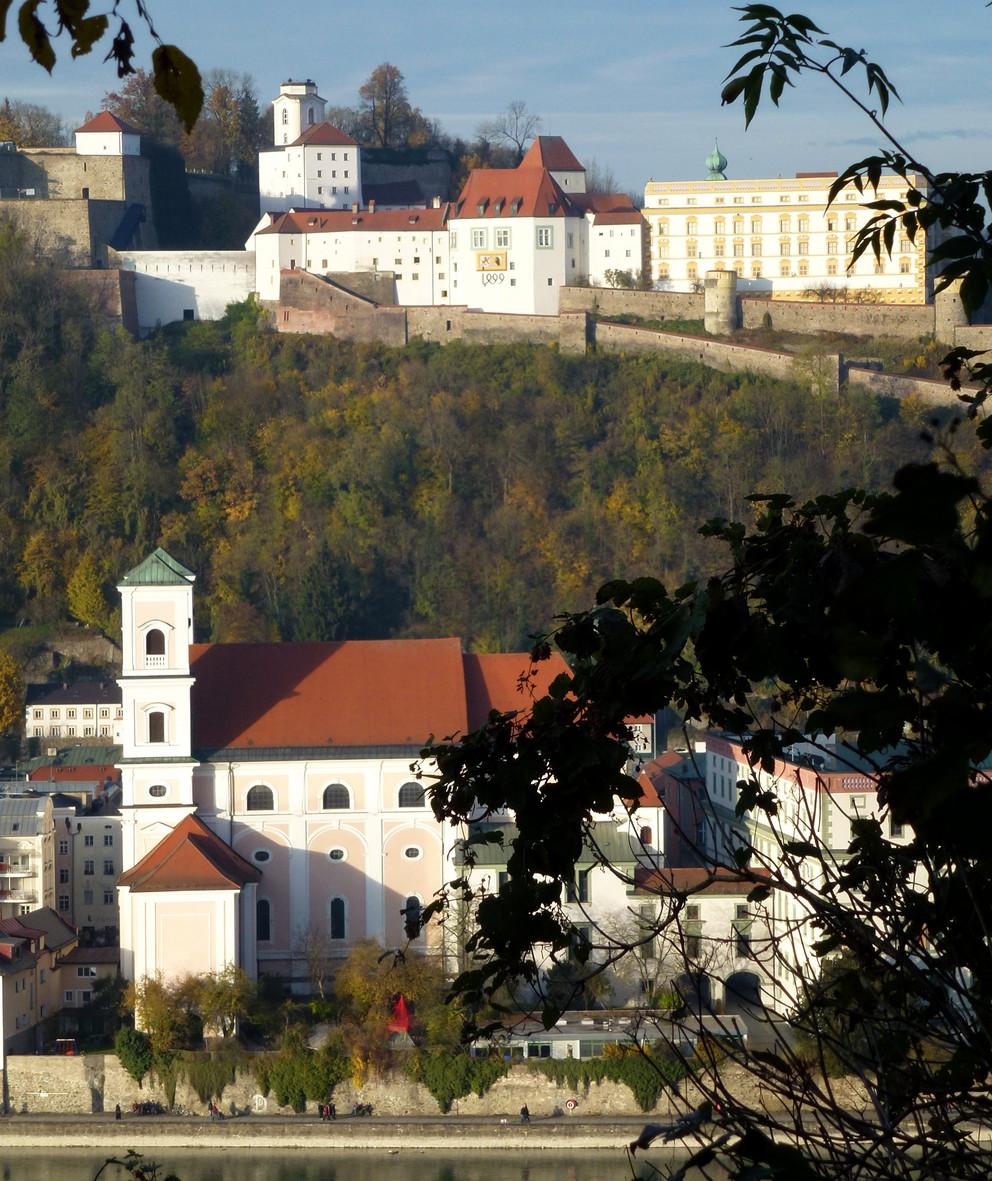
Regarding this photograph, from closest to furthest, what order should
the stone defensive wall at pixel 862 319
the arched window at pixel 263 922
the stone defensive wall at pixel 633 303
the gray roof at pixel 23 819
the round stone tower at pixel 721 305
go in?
the arched window at pixel 263 922, the gray roof at pixel 23 819, the stone defensive wall at pixel 862 319, the round stone tower at pixel 721 305, the stone defensive wall at pixel 633 303

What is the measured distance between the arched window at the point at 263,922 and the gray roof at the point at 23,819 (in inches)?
120

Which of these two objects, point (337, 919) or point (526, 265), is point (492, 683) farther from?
point (526, 265)

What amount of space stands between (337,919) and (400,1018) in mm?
3291

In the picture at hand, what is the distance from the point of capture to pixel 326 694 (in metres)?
28.5

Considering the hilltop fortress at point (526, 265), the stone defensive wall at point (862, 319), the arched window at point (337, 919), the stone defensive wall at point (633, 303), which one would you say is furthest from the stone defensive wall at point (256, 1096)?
the stone defensive wall at point (633, 303)

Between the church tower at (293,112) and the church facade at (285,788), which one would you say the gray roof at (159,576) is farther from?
the church tower at (293,112)

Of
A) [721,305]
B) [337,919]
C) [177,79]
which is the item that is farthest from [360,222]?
[177,79]

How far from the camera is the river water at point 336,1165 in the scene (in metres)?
22.8

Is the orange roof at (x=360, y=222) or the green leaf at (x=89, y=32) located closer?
the green leaf at (x=89, y=32)

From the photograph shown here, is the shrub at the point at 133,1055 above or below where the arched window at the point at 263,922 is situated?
below

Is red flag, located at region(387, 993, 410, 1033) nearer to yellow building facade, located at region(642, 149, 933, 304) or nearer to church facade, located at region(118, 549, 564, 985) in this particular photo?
church facade, located at region(118, 549, 564, 985)

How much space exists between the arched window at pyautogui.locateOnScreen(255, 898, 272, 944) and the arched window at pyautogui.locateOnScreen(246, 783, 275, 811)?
45.3 inches

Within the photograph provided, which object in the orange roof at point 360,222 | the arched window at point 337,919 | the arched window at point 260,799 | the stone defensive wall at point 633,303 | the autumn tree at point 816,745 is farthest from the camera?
the orange roof at point 360,222

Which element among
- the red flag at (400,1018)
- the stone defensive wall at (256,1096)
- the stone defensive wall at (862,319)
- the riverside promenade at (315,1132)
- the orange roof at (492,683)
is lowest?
the riverside promenade at (315,1132)
